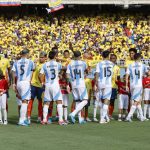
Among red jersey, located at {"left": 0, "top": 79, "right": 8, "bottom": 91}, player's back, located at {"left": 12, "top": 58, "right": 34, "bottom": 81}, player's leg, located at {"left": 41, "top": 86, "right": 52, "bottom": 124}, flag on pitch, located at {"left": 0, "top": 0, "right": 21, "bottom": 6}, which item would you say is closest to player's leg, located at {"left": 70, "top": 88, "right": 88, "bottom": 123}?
player's leg, located at {"left": 41, "top": 86, "right": 52, "bottom": 124}

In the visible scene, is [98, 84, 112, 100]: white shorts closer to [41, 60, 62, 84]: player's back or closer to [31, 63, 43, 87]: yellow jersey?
[41, 60, 62, 84]: player's back

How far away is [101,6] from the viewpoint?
146ft

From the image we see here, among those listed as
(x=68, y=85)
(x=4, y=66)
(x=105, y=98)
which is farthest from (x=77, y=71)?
(x=4, y=66)

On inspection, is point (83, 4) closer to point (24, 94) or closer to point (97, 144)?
point (24, 94)

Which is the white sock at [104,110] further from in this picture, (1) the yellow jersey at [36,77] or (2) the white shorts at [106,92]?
(1) the yellow jersey at [36,77]

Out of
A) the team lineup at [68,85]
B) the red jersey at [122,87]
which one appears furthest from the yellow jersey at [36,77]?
the red jersey at [122,87]

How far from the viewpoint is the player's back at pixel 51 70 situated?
15516 mm

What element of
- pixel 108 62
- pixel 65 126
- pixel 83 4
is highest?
pixel 83 4

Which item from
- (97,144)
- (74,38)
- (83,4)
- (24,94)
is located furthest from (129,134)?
(83,4)

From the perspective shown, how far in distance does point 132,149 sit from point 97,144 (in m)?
0.84

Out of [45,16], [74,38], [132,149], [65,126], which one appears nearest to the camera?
[132,149]

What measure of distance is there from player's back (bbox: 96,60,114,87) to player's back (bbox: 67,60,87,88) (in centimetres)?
39

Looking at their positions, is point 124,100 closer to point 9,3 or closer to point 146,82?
point 146,82

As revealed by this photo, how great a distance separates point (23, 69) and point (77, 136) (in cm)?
301
